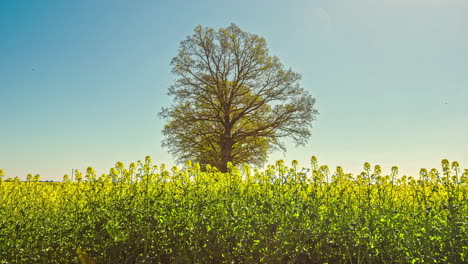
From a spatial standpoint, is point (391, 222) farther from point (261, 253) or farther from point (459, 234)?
point (261, 253)

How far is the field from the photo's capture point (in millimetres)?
4551

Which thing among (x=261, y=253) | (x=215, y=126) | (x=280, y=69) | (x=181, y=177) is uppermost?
(x=280, y=69)

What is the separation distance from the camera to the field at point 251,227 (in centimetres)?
455

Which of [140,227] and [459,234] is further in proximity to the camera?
[140,227]

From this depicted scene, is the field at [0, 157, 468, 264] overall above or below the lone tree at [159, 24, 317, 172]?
below

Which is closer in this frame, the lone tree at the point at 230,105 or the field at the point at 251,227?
the field at the point at 251,227

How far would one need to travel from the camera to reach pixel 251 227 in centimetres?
484

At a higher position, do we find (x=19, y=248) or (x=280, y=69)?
(x=280, y=69)

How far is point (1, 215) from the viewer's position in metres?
6.73

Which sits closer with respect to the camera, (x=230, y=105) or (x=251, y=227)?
(x=251, y=227)

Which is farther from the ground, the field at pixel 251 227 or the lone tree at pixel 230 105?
the lone tree at pixel 230 105

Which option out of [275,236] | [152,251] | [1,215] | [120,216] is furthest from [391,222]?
[1,215]

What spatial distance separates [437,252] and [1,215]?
7539 millimetres

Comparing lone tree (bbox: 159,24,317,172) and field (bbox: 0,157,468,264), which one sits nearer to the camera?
field (bbox: 0,157,468,264)
